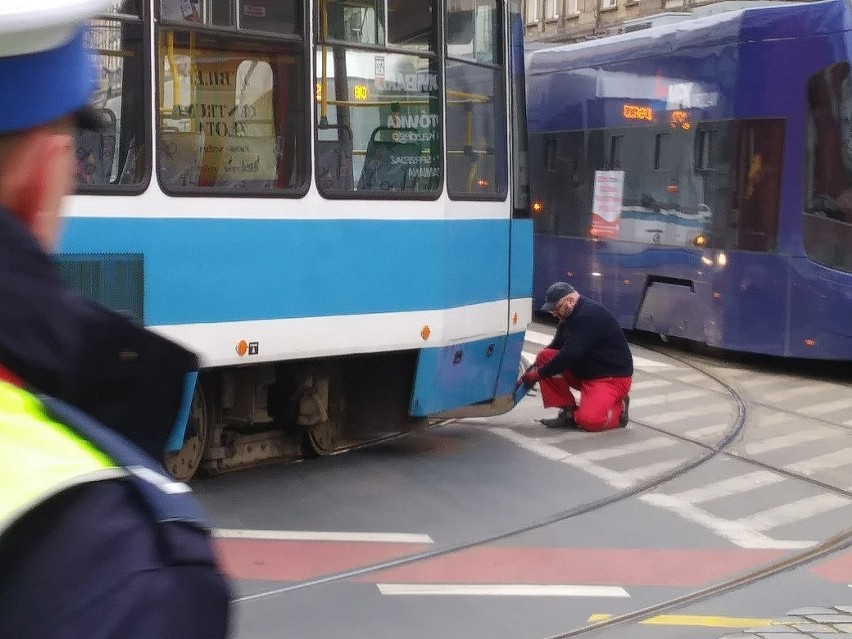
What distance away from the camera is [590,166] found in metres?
17.6

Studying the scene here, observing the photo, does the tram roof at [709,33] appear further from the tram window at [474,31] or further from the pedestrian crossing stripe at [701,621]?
the pedestrian crossing stripe at [701,621]

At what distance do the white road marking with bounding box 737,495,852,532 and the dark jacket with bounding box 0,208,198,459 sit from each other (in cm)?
661

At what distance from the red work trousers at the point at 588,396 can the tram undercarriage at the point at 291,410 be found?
2.14 metres

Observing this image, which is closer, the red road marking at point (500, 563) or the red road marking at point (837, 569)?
the red road marking at point (500, 563)

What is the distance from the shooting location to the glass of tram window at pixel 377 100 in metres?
8.28

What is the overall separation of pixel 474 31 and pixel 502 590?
421 cm

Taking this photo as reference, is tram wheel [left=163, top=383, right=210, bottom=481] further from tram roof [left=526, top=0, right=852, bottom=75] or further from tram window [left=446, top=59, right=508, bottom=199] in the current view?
tram roof [left=526, top=0, right=852, bottom=75]

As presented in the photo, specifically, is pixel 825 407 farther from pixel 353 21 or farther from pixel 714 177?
pixel 353 21

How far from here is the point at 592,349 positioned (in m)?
11.4

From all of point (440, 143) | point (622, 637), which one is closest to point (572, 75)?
point (440, 143)

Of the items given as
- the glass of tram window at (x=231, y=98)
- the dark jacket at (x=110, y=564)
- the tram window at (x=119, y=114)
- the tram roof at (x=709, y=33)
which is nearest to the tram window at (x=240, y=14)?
the glass of tram window at (x=231, y=98)

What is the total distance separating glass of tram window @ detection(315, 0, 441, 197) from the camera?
8.28m

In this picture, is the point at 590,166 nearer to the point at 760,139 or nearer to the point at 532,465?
the point at 760,139

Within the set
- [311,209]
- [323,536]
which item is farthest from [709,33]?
[323,536]
